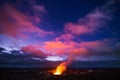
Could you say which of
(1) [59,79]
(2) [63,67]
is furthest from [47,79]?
(2) [63,67]

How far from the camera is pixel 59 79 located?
59844 mm

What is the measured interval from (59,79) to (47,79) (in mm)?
4349

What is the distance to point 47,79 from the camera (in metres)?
59.3

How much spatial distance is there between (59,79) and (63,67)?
44449 millimetres

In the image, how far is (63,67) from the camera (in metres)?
104

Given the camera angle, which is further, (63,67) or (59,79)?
(63,67)

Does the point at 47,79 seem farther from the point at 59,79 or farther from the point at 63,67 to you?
the point at 63,67

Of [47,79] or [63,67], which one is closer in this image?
[47,79]

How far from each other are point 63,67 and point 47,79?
149 ft
